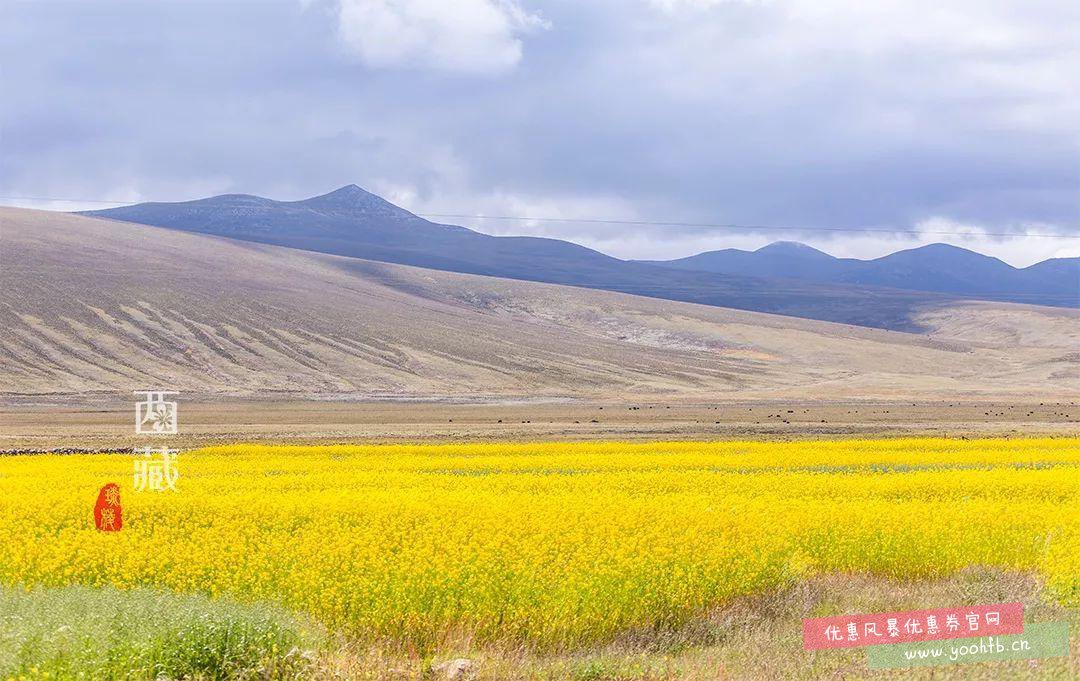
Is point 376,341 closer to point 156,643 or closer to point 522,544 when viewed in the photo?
point 522,544

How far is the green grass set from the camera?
8477mm

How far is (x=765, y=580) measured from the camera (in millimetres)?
12883

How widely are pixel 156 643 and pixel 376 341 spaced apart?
407ft

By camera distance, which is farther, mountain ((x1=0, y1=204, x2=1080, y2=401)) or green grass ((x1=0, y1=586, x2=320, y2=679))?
mountain ((x1=0, y1=204, x2=1080, y2=401))

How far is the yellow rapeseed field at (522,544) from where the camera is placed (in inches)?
439

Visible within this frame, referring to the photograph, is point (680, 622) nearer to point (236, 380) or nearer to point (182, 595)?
point (182, 595)

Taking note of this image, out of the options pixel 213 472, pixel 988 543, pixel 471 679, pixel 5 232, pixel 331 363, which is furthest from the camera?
pixel 5 232

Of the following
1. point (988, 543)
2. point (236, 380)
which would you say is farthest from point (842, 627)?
point (236, 380)

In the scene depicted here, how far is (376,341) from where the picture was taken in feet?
432

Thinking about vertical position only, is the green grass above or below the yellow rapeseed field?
above

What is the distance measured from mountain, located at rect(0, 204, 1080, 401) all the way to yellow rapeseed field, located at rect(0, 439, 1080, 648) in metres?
82.1

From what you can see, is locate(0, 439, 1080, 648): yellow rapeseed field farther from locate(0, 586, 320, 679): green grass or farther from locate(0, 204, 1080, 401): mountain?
locate(0, 204, 1080, 401): mountain

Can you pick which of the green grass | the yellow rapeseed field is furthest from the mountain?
the green grass

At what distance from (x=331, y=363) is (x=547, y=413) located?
46.1 m
